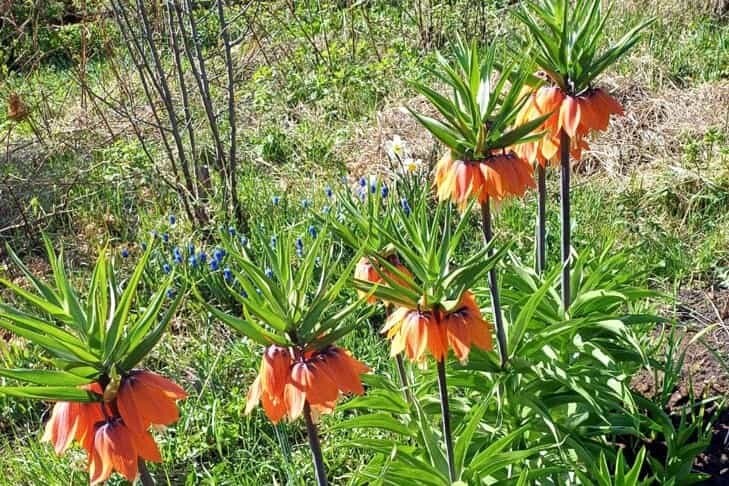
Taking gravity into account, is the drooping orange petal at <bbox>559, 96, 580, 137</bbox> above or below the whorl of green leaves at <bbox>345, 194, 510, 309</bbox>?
above

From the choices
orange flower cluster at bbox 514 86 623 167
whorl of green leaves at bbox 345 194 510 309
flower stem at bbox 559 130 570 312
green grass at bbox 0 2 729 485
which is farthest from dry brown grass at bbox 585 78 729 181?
whorl of green leaves at bbox 345 194 510 309

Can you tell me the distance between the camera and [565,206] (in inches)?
88.7

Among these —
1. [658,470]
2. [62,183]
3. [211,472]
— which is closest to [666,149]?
[658,470]

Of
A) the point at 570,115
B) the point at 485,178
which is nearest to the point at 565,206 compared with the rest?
the point at 570,115

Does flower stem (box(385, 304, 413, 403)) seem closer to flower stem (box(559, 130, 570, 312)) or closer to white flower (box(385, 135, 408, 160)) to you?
flower stem (box(559, 130, 570, 312))

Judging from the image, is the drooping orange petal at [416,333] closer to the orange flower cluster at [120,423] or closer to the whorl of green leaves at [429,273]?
the whorl of green leaves at [429,273]

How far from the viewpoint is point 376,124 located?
5188mm

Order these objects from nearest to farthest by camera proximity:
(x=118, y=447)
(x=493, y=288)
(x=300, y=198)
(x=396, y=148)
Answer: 1. (x=118, y=447)
2. (x=493, y=288)
3. (x=396, y=148)
4. (x=300, y=198)

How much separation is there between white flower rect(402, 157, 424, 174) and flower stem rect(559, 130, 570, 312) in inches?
65.0

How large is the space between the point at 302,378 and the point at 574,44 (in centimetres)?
112

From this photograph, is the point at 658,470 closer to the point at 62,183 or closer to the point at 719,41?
the point at 62,183

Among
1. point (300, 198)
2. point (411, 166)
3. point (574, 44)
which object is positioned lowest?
point (300, 198)

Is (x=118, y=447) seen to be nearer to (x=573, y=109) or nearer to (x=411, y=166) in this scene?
(x=573, y=109)

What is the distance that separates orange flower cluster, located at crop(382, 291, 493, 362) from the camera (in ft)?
4.88
